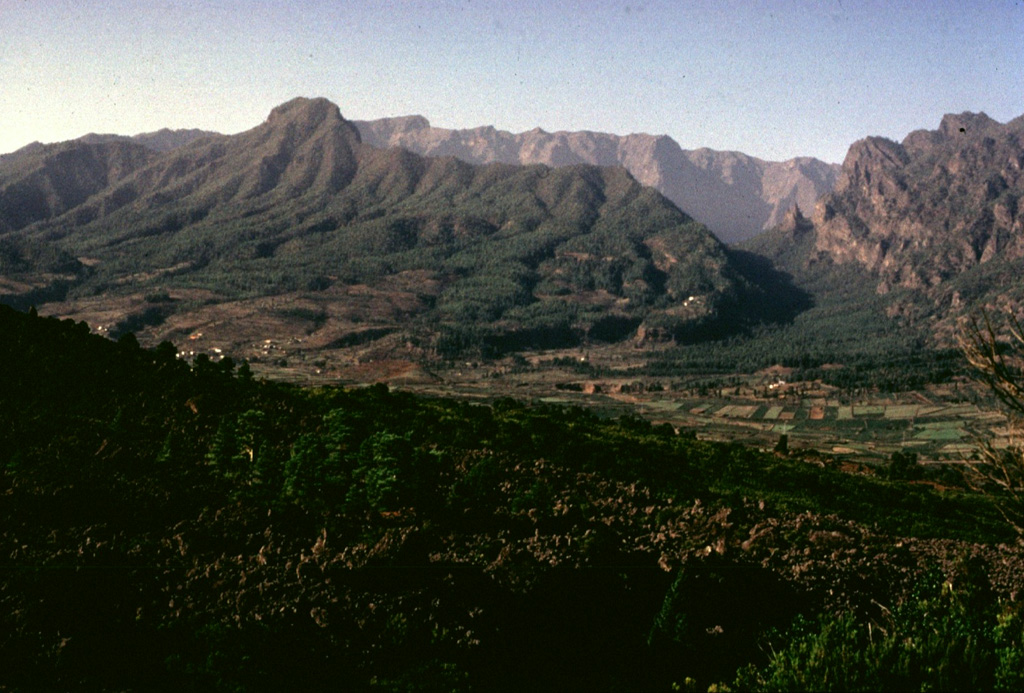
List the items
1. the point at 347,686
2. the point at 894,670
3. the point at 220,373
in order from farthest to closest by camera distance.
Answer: the point at 220,373 → the point at 347,686 → the point at 894,670

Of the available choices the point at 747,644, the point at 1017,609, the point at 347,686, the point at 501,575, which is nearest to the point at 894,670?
the point at 747,644

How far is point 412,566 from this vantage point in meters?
30.8

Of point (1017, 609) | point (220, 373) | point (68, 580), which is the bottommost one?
point (1017, 609)

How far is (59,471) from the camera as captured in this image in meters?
36.4

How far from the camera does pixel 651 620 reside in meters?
31.4

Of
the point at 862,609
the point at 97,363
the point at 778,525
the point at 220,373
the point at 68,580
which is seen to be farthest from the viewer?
the point at 220,373

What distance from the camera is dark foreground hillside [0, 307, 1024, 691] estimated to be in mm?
24844

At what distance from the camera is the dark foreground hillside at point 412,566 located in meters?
24.8

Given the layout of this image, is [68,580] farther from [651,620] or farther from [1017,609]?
[1017,609]

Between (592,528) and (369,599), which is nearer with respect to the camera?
(369,599)

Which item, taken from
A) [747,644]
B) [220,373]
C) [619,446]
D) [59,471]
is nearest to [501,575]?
[747,644]

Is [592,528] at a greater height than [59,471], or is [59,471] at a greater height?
[59,471]

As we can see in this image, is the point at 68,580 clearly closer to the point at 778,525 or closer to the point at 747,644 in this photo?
the point at 747,644

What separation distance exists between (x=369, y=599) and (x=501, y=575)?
18.5 feet
